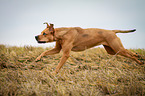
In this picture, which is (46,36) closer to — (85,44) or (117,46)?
(85,44)

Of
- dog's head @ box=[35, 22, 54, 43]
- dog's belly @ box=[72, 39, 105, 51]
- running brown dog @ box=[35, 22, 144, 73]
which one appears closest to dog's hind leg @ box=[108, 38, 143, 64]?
running brown dog @ box=[35, 22, 144, 73]

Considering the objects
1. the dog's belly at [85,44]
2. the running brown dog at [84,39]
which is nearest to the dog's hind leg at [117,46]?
the running brown dog at [84,39]

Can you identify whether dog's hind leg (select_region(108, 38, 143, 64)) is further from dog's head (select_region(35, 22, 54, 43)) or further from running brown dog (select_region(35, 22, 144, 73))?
dog's head (select_region(35, 22, 54, 43))

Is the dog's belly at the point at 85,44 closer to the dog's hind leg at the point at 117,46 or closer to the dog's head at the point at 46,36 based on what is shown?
the dog's hind leg at the point at 117,46

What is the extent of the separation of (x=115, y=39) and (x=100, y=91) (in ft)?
6.34

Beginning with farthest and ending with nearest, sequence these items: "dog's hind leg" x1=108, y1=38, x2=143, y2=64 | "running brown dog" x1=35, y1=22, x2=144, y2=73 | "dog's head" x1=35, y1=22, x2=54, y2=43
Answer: "dog's hind leg" x1=108, y1=38, x2=143, y2=64 < "running brown dog" x1=35, y1=22, x2=144, y2=73 < "dog's head" x1=35, y1=22, x2=54, y2=43

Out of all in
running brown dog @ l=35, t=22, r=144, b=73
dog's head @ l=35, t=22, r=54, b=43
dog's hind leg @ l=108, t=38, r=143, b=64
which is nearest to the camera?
dog's head @ l=35, t=22, r=54, b=43

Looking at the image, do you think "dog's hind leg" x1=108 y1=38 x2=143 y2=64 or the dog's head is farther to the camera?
"dog's hind leg" x1=108 y1=38 x2=143 y2=64

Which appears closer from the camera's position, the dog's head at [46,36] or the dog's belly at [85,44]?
the dog's head at [46,36]

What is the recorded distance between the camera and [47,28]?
11.9ft

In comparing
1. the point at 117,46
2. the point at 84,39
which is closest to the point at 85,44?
the point at 84,39

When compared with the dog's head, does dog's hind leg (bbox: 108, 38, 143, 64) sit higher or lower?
lower

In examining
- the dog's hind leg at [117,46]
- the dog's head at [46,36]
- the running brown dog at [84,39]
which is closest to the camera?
the dog's head at [46,36]

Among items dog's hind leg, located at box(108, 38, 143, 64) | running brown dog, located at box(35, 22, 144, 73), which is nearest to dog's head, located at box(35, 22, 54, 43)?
running brown dog, located at box(35, 22, 144, 73)
